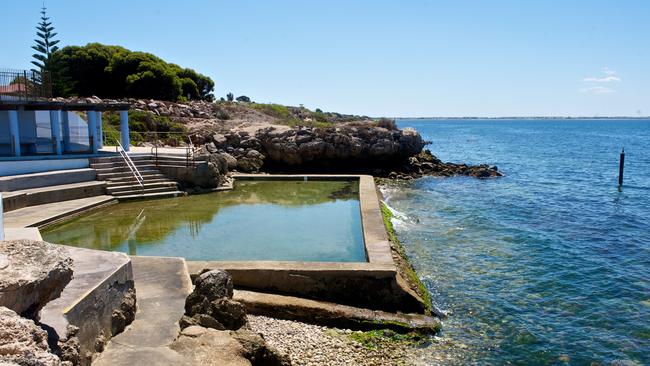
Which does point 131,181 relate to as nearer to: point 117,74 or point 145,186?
point 145,186

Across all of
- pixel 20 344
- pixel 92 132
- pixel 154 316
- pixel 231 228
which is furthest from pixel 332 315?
pixel 92 132

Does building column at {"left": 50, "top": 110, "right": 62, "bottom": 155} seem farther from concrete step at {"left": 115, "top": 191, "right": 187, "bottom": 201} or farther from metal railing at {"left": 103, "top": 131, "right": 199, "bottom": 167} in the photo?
concrete step at {"left": 115, "top": 191, "right": 187, "bottom": 201}

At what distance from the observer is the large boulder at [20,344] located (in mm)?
3727

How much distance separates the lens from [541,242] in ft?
58.7

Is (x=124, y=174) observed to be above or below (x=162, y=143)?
below

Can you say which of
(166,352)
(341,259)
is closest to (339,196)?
(341,259)

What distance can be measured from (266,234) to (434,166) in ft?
80.2

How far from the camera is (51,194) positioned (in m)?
17.9

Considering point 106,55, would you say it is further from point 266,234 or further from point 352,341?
point 352,341

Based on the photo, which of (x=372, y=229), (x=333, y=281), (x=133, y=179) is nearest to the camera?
(x=333, y=281)

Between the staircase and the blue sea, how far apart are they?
9688mm

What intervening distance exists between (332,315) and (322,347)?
43.8 inches

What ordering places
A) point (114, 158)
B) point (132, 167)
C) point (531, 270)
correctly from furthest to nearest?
point (114, 158) < point (132, 167) < point (531, 270)

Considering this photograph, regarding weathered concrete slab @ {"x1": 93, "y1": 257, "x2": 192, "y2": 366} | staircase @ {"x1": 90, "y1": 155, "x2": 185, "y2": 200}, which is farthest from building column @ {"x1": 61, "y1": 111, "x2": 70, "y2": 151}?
weathered concrete slab @ {"x1": 93, "y1": 257, "x2": 192, "y2": 366}
